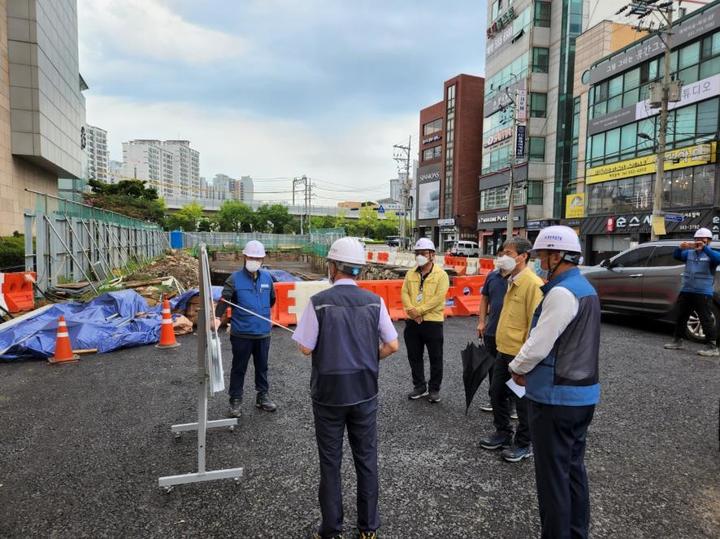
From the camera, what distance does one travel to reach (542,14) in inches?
1695

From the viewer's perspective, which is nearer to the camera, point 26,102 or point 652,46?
point 26,102

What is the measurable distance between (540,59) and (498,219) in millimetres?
16170

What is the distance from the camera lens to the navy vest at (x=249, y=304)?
4.97m

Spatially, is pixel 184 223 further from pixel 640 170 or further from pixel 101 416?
pixel 101 416

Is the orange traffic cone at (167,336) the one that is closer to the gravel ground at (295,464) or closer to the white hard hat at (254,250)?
the gravel ground at (295,464)

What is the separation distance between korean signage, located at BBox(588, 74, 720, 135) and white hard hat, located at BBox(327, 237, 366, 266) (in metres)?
30.9

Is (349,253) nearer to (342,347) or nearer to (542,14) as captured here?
(342,347)

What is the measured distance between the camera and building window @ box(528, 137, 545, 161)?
1708 inches

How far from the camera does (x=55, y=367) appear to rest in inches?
264

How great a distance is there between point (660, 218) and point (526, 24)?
3329 centimetres

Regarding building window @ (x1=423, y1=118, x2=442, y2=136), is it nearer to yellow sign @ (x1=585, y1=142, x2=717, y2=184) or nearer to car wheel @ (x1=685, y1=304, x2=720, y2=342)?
yellow sign @ (x1=585, y1=142, x2=717, y2=184)

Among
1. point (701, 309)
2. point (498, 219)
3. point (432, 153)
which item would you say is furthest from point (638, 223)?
point (432, 153)

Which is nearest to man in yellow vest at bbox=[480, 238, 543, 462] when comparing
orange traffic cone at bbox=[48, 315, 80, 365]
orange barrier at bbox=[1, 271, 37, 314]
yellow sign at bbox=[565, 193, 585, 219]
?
orange traffic cone at bbox=[48, 315, 80, 365]

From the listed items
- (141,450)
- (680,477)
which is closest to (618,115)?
(680,477)
